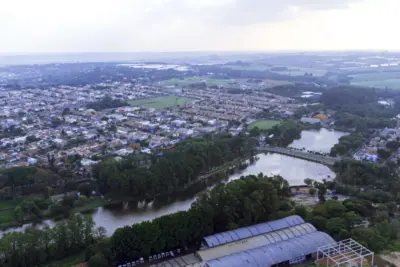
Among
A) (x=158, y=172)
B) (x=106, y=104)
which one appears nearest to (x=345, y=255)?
(x=158, y=172)

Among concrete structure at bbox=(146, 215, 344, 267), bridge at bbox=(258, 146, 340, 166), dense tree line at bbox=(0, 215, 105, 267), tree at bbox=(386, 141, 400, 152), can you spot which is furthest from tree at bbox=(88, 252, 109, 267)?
tree at bbox=(386, 141, 400, 152)

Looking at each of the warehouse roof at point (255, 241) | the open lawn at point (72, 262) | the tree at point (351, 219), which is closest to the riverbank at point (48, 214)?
the open lawn at point (72, 262)

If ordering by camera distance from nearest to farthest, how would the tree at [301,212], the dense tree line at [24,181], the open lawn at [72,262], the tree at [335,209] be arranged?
the open lawn at [72,262]
the tree at [335,209]
the tree at [301,212]
the dense tree line at [24,181]

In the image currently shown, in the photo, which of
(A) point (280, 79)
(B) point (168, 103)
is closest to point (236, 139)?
(B) point (168, 103)

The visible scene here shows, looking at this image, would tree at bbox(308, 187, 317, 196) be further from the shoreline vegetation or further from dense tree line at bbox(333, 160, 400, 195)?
the shoreline vegetation

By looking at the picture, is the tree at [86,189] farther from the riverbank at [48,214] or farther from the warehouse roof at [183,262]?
the warehouse roof at [183,262]
